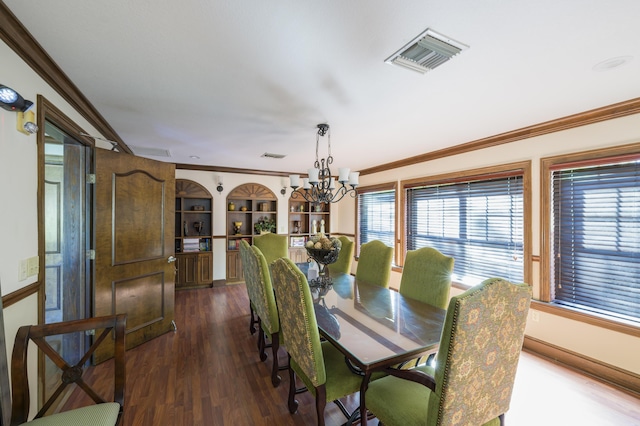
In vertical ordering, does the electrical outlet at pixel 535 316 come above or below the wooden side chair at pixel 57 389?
below

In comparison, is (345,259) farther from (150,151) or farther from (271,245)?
(150,151)

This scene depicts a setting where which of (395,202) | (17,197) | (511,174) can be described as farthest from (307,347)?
(395,202)

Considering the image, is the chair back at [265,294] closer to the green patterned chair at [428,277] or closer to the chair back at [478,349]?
the green patterned chair at [428,277]

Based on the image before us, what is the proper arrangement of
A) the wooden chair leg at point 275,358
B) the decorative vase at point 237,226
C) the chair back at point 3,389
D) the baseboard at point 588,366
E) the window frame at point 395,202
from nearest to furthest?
1. the chair back at point 3,389
2. the wooden chair leg at point 275,358
3. the baseboard at point 588,366
4. the window frame at point 395,202
5. the decorative vase at point 237,226

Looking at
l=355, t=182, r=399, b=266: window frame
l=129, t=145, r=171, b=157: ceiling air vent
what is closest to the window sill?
l=355, t=182, r=399, b=266: window frame

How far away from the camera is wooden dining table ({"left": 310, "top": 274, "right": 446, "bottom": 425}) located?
4.81 feet

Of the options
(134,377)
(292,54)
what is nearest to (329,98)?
(292,54)

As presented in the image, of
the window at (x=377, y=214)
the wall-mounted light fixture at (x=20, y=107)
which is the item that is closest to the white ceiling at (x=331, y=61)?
the wall-mounted light fixture at (x=20, y=107)

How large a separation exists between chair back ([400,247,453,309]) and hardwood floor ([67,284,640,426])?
938 millimetres

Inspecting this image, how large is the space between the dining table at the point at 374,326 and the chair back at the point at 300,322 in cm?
15

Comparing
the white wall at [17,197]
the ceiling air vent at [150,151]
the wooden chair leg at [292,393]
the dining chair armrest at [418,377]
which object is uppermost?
the ceiling air vent at [150,151]

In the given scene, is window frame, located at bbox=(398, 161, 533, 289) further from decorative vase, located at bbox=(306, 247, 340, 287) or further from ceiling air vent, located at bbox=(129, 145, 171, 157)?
ceiling air vent, located at bbox=(129, 145, 171, 157)

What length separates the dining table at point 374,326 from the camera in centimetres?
147

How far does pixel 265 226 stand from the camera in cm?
591
